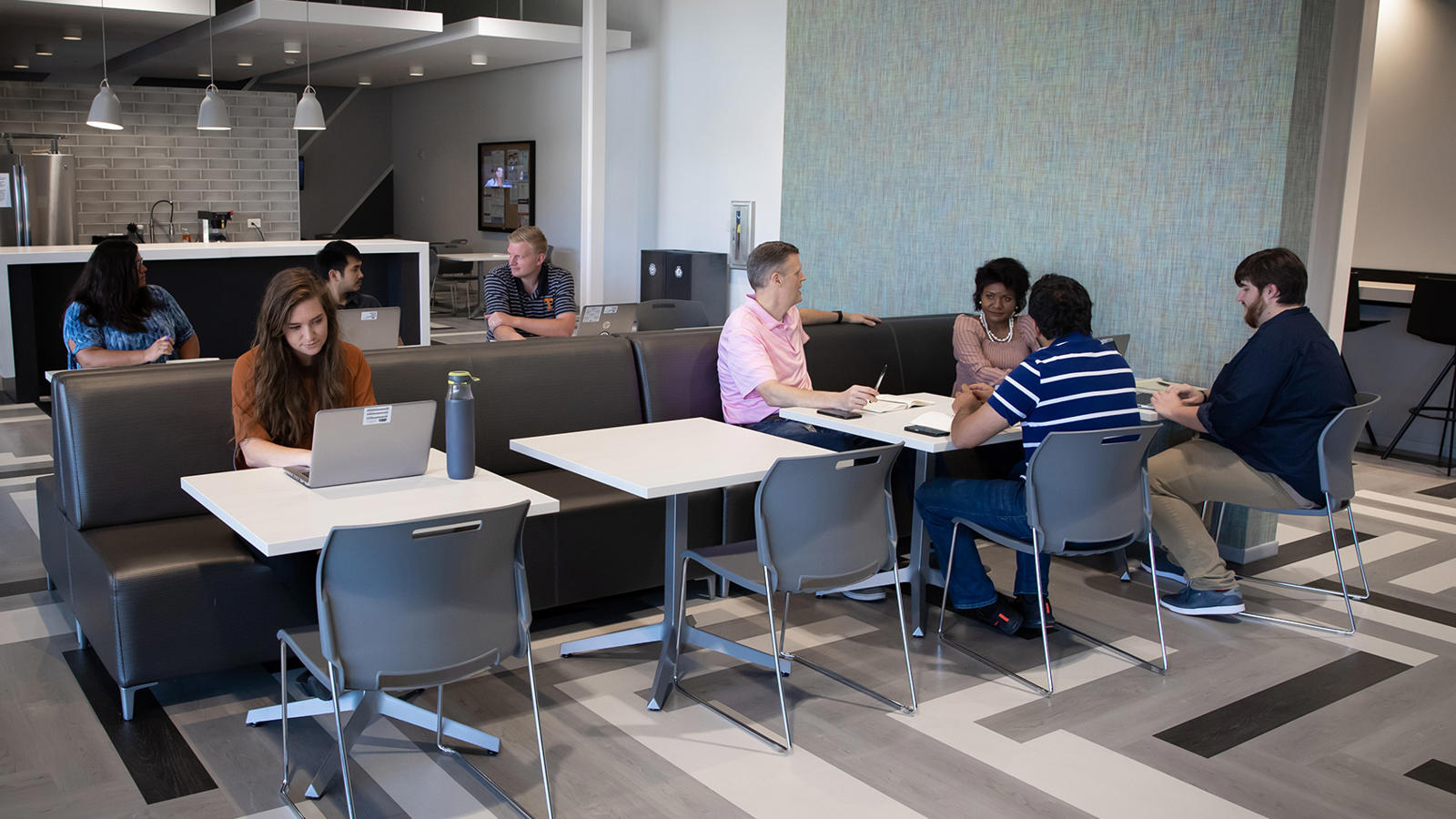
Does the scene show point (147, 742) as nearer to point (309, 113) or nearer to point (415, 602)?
point (415, 602)

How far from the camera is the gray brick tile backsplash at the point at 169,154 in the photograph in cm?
1080

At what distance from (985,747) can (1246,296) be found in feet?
6.27

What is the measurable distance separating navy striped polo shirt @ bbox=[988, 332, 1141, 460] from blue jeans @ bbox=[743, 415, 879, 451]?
2.63 feet

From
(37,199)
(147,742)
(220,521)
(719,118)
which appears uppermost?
(719,118)

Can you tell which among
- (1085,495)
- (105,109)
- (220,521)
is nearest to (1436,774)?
(1085,495)

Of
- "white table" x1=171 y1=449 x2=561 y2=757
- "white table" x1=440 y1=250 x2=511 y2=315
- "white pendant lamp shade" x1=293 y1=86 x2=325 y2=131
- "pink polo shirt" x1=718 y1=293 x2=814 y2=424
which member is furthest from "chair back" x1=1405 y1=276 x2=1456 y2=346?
"white table" x1=440 y1=250 x2=511 y2=315

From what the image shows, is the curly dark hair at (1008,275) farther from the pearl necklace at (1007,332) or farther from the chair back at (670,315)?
the chair back at (670,315)

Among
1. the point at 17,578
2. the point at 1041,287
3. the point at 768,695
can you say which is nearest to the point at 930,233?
the point at 1041,287

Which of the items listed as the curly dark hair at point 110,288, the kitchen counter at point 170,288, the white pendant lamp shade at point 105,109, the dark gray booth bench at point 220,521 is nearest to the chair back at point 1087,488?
the dark gray booth bench at point 220,521

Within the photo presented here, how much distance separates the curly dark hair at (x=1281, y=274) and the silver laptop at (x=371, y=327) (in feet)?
10.7

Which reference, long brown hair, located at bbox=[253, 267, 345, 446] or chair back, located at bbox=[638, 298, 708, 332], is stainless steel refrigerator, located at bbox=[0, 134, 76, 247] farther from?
long brown hair, located at bbox=[253, 267, 345, 446]

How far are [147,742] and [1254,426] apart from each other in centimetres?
345

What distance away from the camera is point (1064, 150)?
514 cm

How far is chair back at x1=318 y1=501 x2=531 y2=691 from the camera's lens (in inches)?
87.2
